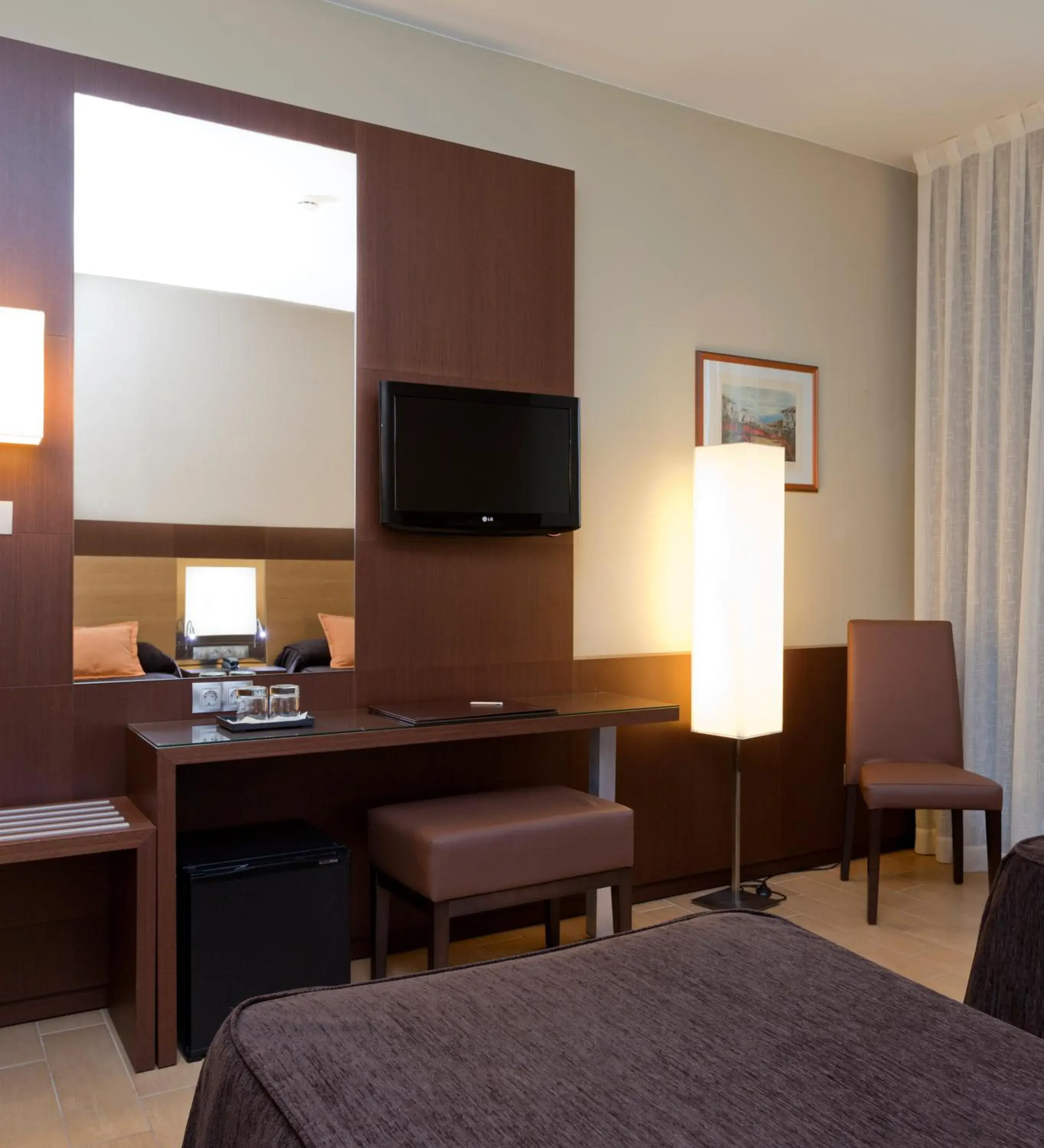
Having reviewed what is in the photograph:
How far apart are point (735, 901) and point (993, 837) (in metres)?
0.85

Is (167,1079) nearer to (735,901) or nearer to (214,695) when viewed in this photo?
(214,695)

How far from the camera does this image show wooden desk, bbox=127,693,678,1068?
233cm

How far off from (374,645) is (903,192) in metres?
2.95

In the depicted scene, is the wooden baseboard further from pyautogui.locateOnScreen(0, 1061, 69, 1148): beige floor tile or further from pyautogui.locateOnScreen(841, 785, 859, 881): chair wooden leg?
pyautogui.locateOnScreen(841, 785, 859, 881): chair wooden leg

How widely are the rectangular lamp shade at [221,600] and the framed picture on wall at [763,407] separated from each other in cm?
170

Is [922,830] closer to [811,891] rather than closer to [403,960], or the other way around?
[811,891]

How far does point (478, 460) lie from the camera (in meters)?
3.12

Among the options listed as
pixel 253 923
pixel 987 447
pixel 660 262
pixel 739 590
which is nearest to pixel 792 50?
pixel 660 262

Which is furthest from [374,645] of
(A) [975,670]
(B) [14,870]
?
(A) [975,670]

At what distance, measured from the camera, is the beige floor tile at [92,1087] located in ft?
6.78

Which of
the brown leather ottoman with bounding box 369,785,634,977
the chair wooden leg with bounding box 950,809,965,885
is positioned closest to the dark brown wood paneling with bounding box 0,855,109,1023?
the brown leather ottoman with bounding box 369,785,634,977

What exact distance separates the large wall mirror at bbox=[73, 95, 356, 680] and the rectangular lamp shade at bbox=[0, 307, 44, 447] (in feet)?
0.45

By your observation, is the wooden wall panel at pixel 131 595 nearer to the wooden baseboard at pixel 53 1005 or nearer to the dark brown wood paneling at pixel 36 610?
the dark brown wood paneling at pixel 36 610

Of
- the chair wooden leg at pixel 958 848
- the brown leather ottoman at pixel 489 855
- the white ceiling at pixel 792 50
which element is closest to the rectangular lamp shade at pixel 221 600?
the brown leather ottoman at pixel 489 855
